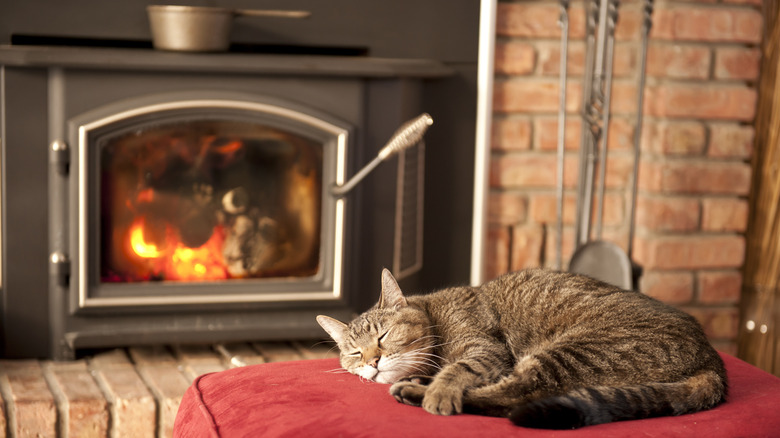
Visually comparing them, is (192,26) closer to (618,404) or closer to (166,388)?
(166,388)

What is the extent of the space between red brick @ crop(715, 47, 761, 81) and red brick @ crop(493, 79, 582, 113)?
0.35 m

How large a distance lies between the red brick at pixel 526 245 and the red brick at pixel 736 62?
58 cm

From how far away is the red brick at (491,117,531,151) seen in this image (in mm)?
2082

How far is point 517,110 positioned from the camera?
2.08m

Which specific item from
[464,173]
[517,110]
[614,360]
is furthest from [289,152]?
[614,360]

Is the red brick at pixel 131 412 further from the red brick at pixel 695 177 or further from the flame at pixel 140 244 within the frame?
the red brick at pixel 695 177

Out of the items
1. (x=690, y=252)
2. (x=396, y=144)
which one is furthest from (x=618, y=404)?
(x=690, y=252)

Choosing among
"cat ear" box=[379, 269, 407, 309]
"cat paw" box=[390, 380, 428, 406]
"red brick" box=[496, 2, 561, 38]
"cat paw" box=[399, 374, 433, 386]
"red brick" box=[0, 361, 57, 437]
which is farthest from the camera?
"red brick" box=[496, 2, 561, 38]

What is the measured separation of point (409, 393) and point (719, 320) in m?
1.35

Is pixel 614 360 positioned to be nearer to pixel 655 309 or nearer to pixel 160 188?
pixel 655 309

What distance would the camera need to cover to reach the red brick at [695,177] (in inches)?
82.0

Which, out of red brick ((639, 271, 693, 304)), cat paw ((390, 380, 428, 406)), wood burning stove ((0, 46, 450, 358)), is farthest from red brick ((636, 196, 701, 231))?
cat paw ((390, 380, 428, 406))

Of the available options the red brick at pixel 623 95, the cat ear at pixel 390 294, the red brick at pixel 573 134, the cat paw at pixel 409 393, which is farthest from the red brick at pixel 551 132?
the cat paw at pixel 409 393

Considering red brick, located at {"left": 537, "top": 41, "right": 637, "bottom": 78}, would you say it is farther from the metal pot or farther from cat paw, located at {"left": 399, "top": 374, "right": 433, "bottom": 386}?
cat paw, located at {"left": 399, "top": 374, "right": 433, "bottom": 386}
